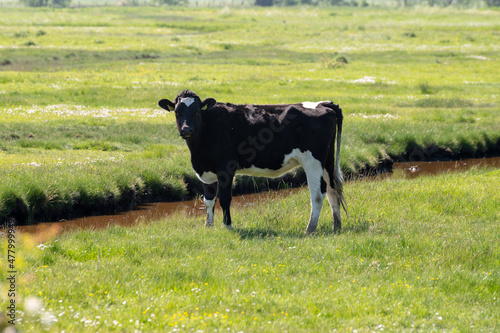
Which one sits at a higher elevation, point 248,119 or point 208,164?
point 248,119

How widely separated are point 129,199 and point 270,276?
8218mm

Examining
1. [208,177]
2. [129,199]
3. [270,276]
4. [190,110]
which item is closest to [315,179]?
[208,177]

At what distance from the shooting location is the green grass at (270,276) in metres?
7.33

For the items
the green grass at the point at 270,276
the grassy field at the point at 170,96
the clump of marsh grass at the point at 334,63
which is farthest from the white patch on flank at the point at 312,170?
the clump of marsh grass at the point at 334,63

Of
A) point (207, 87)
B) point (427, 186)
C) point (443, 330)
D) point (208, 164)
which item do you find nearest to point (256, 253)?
point (208, 164)

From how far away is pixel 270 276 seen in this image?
891cm

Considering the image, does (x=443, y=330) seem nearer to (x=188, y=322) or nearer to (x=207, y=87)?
(x=188, y=322)

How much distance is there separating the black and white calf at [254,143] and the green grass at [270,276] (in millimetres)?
800

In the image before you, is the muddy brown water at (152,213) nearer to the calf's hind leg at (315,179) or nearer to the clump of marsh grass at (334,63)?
the calf's hind leg at (315,179)

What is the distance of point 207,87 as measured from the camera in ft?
110

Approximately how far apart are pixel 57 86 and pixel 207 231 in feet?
77.6

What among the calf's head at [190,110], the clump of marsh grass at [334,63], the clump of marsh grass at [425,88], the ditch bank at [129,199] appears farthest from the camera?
the clump of marsh grass at [334,63]

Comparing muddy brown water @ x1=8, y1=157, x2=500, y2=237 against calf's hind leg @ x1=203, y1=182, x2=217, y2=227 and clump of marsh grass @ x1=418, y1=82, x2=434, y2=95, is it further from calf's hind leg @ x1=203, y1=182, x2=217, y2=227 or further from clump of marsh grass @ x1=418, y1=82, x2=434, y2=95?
clump of marsh grass @ x1=418, y1=82, x2=434, y2=95

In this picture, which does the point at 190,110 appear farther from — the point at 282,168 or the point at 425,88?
the point at 425,88
